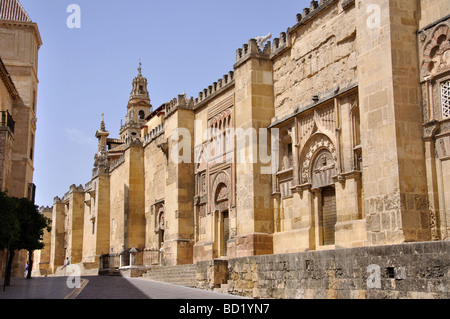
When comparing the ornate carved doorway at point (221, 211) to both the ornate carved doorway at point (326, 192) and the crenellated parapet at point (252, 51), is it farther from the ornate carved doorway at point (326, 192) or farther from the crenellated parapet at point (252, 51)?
the ornate carved doorway at point (326, 192)

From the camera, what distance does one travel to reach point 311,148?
16.1m

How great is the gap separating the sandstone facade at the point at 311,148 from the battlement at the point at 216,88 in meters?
0.05

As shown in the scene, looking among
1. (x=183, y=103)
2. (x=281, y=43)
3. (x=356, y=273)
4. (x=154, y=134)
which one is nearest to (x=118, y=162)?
(x=154, y=134)

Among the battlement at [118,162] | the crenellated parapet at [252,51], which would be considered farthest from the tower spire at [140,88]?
the crenellated parapet at [252,51]

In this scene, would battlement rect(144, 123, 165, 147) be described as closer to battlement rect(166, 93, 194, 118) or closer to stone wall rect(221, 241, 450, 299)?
battlement rect(166, 93, 194, 118)

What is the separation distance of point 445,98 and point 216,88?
11.5 meters

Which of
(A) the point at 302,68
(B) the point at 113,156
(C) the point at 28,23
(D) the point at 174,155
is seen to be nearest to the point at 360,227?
(A) the point at 302,68

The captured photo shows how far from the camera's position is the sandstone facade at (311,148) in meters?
11.5

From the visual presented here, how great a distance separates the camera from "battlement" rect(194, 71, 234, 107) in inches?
820

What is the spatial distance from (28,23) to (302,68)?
19548 mm

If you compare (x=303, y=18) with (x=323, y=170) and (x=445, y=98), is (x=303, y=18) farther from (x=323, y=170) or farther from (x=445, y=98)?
(x=445, y=98)

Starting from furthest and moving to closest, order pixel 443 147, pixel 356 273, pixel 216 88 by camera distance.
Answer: pixel 216 88, pixel 443 147, pixel 356 273

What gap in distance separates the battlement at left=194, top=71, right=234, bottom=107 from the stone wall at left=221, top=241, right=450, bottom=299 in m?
8.82

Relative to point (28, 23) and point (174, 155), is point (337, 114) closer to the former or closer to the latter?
point (174, 155)
